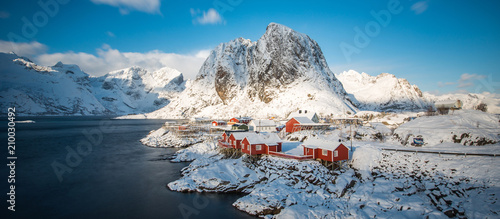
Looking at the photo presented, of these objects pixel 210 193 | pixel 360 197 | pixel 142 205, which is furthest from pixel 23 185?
pixel 360 197

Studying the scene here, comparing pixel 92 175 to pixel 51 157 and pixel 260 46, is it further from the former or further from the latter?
pixel 260 46

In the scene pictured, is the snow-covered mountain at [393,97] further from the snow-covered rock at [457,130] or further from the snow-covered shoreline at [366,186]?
the snow-covered shoreline at [366,186]

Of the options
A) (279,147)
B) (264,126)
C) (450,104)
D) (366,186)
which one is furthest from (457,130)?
(264,126)

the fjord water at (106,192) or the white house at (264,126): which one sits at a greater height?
the white house at (264,126)

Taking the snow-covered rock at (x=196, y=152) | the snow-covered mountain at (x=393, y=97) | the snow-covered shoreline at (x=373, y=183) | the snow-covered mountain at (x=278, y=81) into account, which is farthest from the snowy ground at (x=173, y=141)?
the snow-covered mountain at (x=393, y=97)

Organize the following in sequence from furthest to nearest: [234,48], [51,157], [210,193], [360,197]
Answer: [234,48]
[51,157]
[210,193]
[360,197]

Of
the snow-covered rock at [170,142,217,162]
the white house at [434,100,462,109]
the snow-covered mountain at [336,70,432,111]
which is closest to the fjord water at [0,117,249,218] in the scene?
the snow-covered rock at [170,142,217,162]

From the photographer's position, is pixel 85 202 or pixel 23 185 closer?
pixel 85 202

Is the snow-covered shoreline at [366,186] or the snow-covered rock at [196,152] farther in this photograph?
the snow-covered rock at [196,152]
